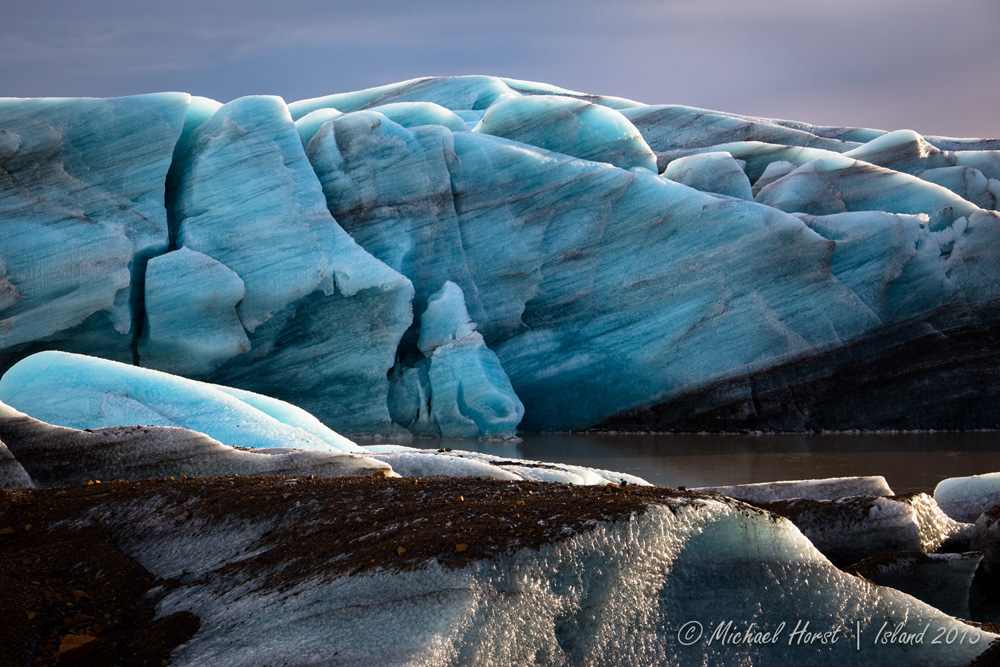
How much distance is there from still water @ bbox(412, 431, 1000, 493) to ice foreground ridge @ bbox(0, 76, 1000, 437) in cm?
74

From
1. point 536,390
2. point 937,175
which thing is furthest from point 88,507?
point 937,175

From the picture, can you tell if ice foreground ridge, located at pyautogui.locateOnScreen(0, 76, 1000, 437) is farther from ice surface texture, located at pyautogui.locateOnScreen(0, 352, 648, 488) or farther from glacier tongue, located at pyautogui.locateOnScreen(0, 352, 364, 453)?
ice surface texture, located at pyautogui.locateOnScreen(0, 352, 648, 488)

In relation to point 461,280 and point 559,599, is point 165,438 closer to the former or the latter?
point 559,599

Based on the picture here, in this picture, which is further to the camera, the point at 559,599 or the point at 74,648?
the point at 559,599

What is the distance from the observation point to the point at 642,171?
44.7ft

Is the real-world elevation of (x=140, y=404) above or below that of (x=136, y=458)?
below

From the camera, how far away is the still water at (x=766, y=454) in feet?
27.9

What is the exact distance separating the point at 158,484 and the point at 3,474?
3.28ft

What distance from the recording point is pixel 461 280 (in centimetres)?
1316

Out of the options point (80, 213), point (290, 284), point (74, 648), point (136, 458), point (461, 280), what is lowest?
point (461, 280)

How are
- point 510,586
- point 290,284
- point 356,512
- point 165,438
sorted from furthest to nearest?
point 290,284 < point 165,438 < point 356,512 < point 510,586

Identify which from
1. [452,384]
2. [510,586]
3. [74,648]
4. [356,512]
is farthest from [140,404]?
[510,586]

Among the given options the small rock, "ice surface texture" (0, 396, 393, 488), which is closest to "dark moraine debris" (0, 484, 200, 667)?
the small rock

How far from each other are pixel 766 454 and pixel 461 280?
503 cm
